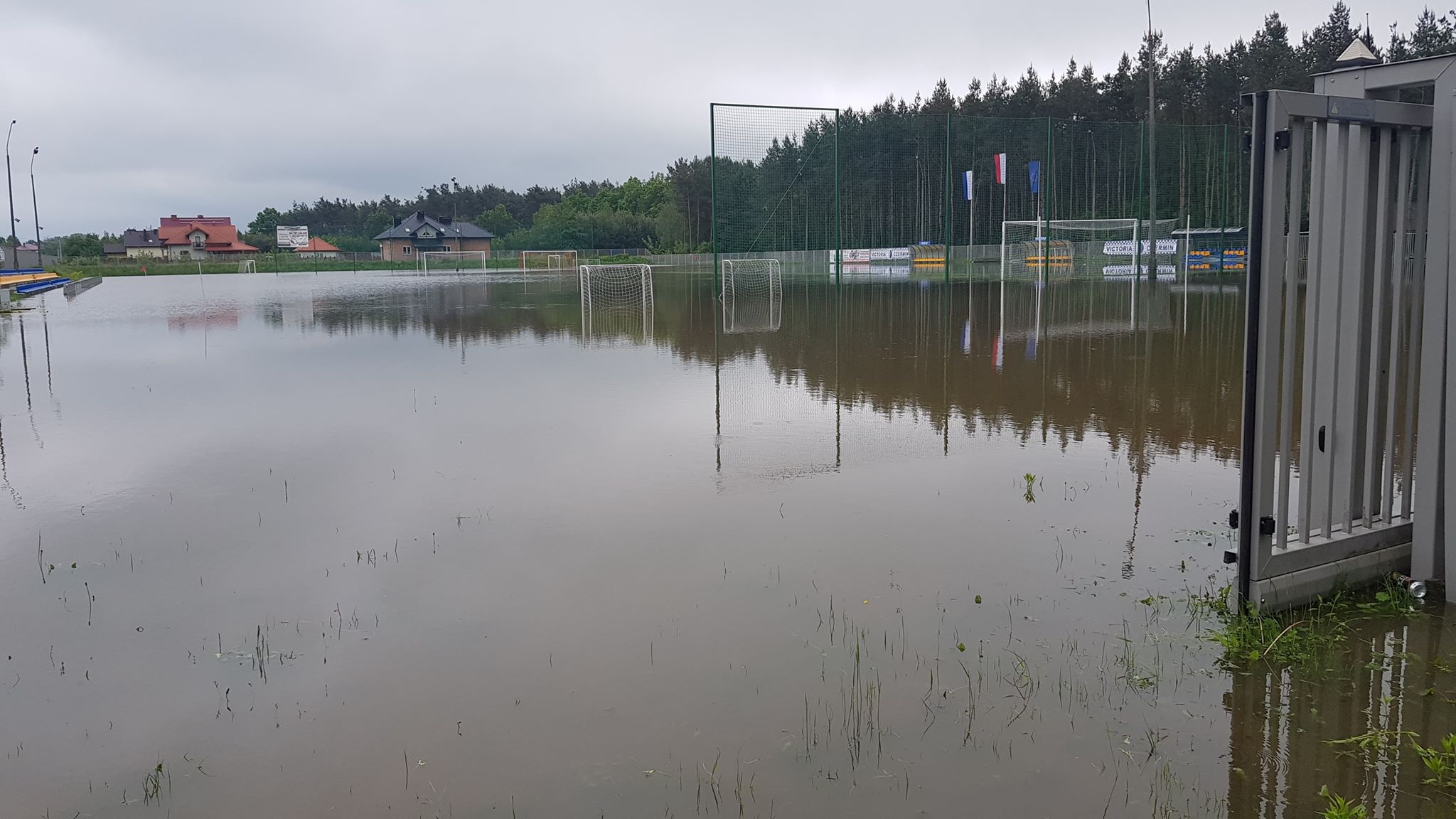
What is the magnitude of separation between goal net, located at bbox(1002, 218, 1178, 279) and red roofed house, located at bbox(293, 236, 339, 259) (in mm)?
68692

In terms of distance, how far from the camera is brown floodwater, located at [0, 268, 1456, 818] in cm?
290

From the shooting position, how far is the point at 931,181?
40.8 m

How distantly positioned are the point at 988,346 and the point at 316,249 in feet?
322

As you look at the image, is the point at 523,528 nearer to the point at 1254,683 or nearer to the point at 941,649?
the point at 941,649

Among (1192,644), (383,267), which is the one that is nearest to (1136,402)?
(1192,644)

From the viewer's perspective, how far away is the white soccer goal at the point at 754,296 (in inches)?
694

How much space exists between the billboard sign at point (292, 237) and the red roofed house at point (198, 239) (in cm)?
291

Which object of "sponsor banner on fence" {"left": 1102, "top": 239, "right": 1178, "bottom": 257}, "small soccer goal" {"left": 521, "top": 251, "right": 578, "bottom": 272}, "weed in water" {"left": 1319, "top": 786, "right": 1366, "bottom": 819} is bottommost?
"weed in water" {"left": 1319, "top": 786, "right": 1366, "bottom": 819}

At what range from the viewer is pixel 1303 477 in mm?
3998

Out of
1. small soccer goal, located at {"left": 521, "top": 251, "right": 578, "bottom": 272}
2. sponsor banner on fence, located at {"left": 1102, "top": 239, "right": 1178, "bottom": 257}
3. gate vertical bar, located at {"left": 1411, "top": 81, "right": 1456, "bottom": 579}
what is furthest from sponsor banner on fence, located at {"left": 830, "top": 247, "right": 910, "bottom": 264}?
gate vertical bar, located at {"left": 1411, "top": 81, "right": 1456, "bottom": 579}

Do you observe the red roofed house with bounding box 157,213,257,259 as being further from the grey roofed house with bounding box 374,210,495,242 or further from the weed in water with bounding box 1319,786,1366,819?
the weed in water with bounding box 1319,786,1366,819

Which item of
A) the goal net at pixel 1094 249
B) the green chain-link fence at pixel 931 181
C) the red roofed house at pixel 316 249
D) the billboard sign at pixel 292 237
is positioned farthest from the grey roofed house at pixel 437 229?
the goal net at pixel 1094 249

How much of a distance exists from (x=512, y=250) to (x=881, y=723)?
73.0 m

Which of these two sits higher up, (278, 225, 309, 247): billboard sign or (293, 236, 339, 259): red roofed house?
(278, 225, 309, 247): billboard sign
